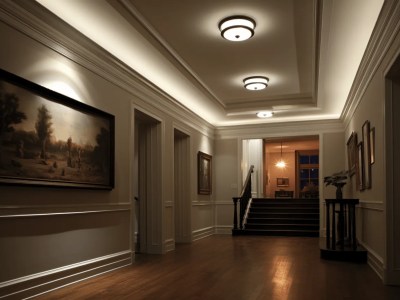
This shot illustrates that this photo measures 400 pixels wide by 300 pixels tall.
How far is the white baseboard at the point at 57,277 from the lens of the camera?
13.4 feet

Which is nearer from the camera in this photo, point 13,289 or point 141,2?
point 13,289

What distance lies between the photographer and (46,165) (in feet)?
15.0

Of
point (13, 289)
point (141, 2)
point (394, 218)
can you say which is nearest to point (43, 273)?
point (13, 289)

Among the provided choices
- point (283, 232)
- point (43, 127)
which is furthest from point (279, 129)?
point (43, 127)

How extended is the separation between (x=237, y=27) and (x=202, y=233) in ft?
21.5

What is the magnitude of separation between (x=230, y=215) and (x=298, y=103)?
13.0ft

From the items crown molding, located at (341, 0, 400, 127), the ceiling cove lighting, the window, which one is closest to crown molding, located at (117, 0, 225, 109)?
the ceiling cove lighting

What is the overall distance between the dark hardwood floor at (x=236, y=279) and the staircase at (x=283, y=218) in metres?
3.55

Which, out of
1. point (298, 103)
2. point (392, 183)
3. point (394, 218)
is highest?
point (298, 103)

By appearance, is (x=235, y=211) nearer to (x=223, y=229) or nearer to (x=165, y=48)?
(x=223, y=229)

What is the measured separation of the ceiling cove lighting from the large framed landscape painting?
206cm

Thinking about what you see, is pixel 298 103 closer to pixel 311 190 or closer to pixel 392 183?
pixel 392 183

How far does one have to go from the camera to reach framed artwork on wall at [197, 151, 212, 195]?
34.3ft

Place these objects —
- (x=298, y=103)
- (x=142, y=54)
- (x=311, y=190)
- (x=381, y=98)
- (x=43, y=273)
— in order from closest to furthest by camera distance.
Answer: (x=43, y=273) < (x=381, y=98) < (x=142, y=54) < (x=298, y=103) < (x=311, y=190)
